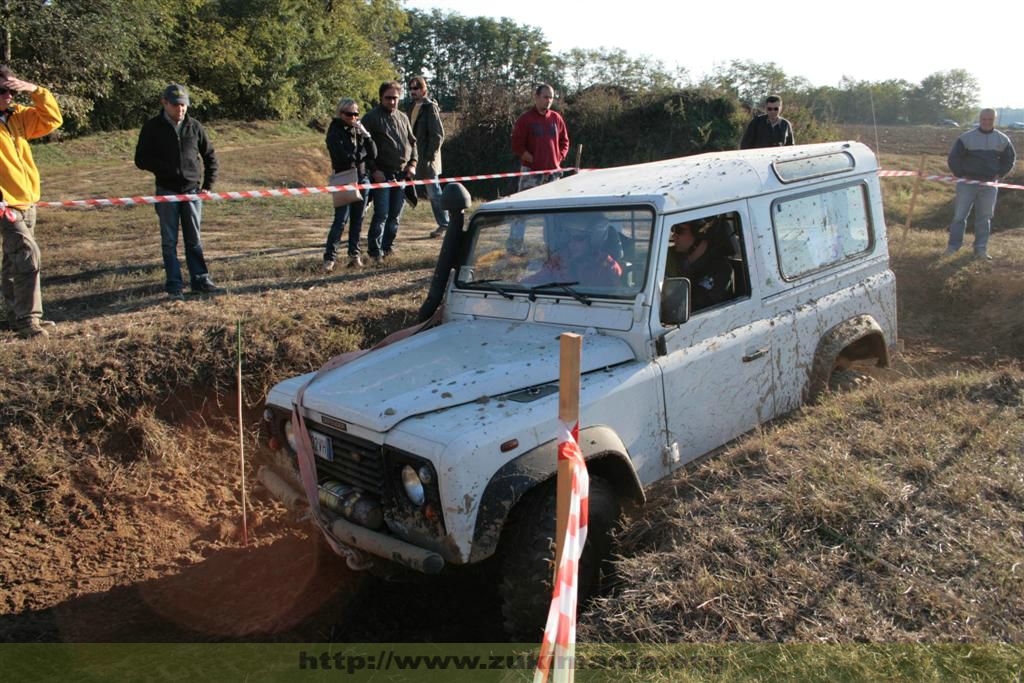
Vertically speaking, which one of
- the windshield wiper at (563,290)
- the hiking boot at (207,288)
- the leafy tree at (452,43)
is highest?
the leafy tree at (452,43)

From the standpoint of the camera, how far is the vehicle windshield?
4.13m

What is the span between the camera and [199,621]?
13.9 ft

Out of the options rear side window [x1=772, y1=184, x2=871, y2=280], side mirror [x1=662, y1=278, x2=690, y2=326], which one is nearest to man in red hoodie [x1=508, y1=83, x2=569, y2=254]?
rear side window [x1=772, y1=184, x2=871, y2=280]

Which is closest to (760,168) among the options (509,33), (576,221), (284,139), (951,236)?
(576,221)

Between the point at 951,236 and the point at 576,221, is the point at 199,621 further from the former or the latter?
the point at 951,236

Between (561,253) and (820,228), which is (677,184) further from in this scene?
(820,228)

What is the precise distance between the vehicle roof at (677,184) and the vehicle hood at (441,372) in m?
0.78

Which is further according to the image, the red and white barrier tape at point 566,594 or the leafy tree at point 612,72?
the leafy tree at point 612,72

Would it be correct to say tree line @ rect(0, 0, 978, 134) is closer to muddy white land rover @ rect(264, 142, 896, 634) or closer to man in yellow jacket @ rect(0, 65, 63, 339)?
muddy white land rover @ rect(264, 142, 896, 634)

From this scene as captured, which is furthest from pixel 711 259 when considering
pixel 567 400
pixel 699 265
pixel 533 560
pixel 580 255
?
pixel 567 400

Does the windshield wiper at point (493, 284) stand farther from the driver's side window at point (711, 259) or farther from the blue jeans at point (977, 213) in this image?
A: the blue jeans at point (977, 213)

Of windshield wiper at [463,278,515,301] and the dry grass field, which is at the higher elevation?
windshield wiper at [463,278,515,301]

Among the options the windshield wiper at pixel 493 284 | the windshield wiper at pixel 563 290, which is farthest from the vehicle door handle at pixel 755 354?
the windshield wiper at pixel 493 284

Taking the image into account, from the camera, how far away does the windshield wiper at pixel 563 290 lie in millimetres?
4172
